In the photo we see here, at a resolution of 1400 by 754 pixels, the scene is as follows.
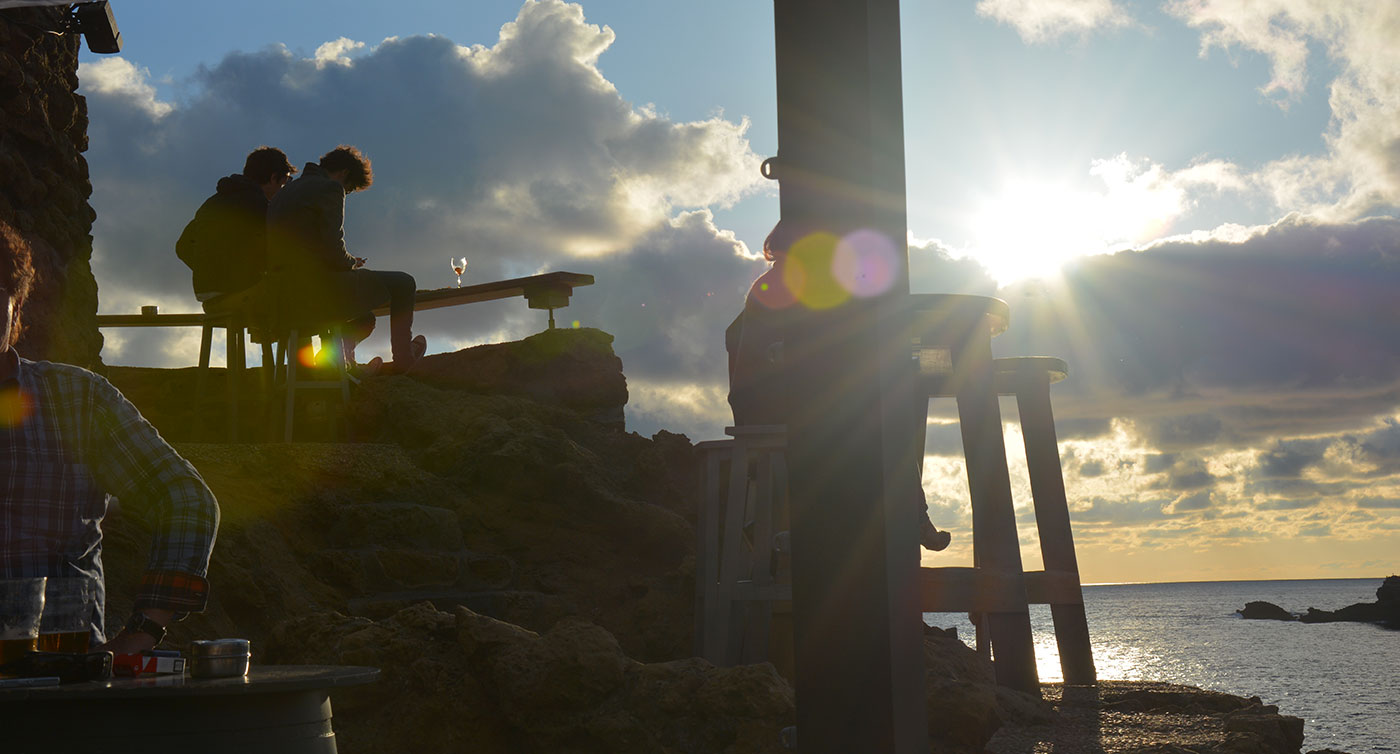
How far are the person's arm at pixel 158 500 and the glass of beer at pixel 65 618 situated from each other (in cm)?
19

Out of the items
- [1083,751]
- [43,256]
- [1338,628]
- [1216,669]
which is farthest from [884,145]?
[1338,628]

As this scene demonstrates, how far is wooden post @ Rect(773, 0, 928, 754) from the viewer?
212cm

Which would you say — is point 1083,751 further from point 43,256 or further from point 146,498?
point 43,256

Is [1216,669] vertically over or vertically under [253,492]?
under

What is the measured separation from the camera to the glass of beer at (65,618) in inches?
70.1

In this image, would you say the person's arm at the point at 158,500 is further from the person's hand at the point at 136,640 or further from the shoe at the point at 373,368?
the shoe at the point at 373,368

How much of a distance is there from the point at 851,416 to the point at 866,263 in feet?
1.08

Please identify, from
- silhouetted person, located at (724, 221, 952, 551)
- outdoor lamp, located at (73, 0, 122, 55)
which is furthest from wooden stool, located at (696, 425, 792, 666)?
outdoor lamp, located at (73, 0, 122, 55)

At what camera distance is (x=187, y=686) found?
5.28 ft

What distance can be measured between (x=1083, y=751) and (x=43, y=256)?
4.77m

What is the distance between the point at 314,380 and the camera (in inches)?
274

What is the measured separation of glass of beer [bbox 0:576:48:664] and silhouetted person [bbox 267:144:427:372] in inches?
192

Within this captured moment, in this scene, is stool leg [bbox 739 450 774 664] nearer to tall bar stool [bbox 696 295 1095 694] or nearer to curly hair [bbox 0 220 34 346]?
tall bar stool [bbox 696 295 1095 694]

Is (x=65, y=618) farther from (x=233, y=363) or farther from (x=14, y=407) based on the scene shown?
(x=233, y=363)
